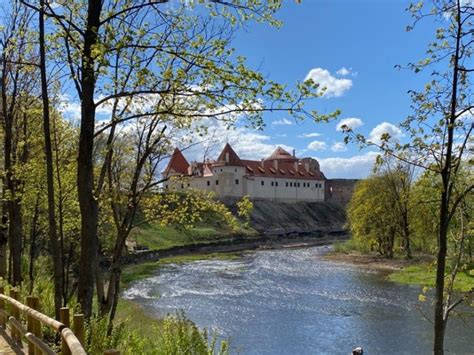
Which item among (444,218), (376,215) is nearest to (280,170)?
(376,215)

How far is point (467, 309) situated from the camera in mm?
20688

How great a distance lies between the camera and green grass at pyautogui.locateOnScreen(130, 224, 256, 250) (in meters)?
51.8

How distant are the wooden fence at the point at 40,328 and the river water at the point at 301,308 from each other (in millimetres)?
3732

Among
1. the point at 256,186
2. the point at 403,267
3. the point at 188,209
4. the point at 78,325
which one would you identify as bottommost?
the point at 403,267

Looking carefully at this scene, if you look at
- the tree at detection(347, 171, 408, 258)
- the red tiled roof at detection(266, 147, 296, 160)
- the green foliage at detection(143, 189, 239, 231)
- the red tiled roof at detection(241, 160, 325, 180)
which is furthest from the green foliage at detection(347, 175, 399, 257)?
the red tiled roof at detection(266, 147, 296, 160)

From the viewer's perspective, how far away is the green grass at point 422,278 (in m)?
27.1

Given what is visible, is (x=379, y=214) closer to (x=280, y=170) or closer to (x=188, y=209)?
(x=188, y=209)

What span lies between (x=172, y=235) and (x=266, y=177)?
3376cm

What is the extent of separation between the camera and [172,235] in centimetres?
5734

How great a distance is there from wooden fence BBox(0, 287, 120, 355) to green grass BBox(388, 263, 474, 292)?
22726mm

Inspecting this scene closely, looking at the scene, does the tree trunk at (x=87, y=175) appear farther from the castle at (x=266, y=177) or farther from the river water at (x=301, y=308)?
the castle at (x=266, y=177)

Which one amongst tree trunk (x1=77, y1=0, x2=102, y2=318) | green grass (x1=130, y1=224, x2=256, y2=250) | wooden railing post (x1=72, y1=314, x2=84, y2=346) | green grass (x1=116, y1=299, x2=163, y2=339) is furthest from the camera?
green grass (x1=130, y1=224, x2=256, y2=250)

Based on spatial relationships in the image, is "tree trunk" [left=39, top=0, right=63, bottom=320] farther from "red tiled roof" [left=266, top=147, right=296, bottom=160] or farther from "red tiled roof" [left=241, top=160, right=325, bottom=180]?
"red tiled roof" [left=266, top=147, right=296, bottom=160]

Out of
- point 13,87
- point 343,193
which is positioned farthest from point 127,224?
point 343,193
